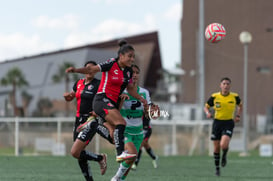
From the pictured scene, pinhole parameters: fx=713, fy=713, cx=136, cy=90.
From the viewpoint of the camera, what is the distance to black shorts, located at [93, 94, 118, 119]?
11.0 m

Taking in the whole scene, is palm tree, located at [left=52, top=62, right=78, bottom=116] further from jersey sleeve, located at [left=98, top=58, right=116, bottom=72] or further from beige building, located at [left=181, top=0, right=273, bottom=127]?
jersey sleeve, located at [left=98, top=58, right=116, bottom=72]

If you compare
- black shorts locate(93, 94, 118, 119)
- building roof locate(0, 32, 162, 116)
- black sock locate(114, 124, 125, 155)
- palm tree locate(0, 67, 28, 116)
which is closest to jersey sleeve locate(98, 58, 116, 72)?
black shorts locate(93, 94, 118, 119)

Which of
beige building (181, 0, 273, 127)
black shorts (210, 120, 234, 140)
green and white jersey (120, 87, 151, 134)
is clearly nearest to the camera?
green and white jersey (120, 87, 151, 134)

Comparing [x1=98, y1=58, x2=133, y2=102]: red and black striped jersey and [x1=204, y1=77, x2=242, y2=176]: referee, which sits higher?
[x1=98, y1=58, x2=133, y2=102]: red and black striped jersey

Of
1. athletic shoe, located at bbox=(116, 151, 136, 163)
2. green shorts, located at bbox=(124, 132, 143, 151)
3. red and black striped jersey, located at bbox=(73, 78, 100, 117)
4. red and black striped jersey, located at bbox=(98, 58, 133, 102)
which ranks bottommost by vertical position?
athletic shoe, located at bbox=(116, 151, 136, 163)

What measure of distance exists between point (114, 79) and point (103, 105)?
1.44ft

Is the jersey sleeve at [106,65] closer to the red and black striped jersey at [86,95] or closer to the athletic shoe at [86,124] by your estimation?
the athletic shoe at [86,124]

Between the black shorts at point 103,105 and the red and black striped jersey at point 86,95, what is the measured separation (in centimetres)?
178

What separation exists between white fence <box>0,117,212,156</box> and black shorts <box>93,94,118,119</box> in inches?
795

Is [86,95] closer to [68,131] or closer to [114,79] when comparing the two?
[114,79]

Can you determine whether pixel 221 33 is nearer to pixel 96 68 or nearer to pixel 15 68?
pixel 96 68

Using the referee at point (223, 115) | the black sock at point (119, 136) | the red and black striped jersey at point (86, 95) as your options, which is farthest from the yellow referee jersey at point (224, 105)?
the black sock at point (119, 136)

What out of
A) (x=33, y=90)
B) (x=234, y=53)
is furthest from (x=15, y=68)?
(x=234, y=53)

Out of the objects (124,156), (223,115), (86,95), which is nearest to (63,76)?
(223,115)
